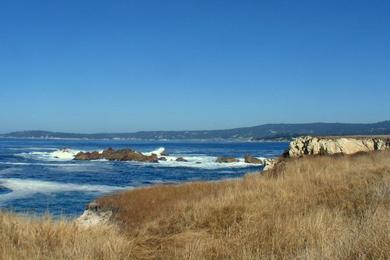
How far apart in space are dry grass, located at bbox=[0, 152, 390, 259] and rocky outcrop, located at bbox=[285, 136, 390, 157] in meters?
18.7

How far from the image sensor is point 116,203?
1959cm

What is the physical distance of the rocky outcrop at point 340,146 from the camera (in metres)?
31.8

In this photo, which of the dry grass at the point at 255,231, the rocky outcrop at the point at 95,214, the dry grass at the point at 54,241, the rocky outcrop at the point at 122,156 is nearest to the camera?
the dry grass at the point at 255,231

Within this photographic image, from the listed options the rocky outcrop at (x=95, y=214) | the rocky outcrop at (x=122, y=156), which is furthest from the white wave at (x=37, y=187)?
the rocky outcrop at (x=122, y=156)

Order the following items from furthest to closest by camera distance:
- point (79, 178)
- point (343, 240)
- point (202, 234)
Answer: point (79, 178) → point (202, 234) → point (343, 240)

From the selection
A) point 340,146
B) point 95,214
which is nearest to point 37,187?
point 95,214

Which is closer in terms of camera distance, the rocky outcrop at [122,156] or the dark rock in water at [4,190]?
the dark rock in water at [4,190]

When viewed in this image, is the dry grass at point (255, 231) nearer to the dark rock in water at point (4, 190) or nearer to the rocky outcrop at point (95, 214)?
the rocky outcrop at point (95, 214)

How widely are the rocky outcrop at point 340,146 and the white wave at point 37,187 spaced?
1219 centimetres

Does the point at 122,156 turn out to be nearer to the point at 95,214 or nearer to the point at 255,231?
the point at 95,214

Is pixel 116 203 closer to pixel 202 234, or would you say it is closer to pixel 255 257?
pixel 202 234

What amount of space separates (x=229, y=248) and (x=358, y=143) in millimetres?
27140

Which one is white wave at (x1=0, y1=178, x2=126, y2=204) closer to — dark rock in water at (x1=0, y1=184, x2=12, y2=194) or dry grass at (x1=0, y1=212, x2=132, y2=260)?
dark rock in water at (x1=0, y1=184, x2=12, y2=194)

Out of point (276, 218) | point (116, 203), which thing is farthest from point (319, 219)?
point (116, 203)
